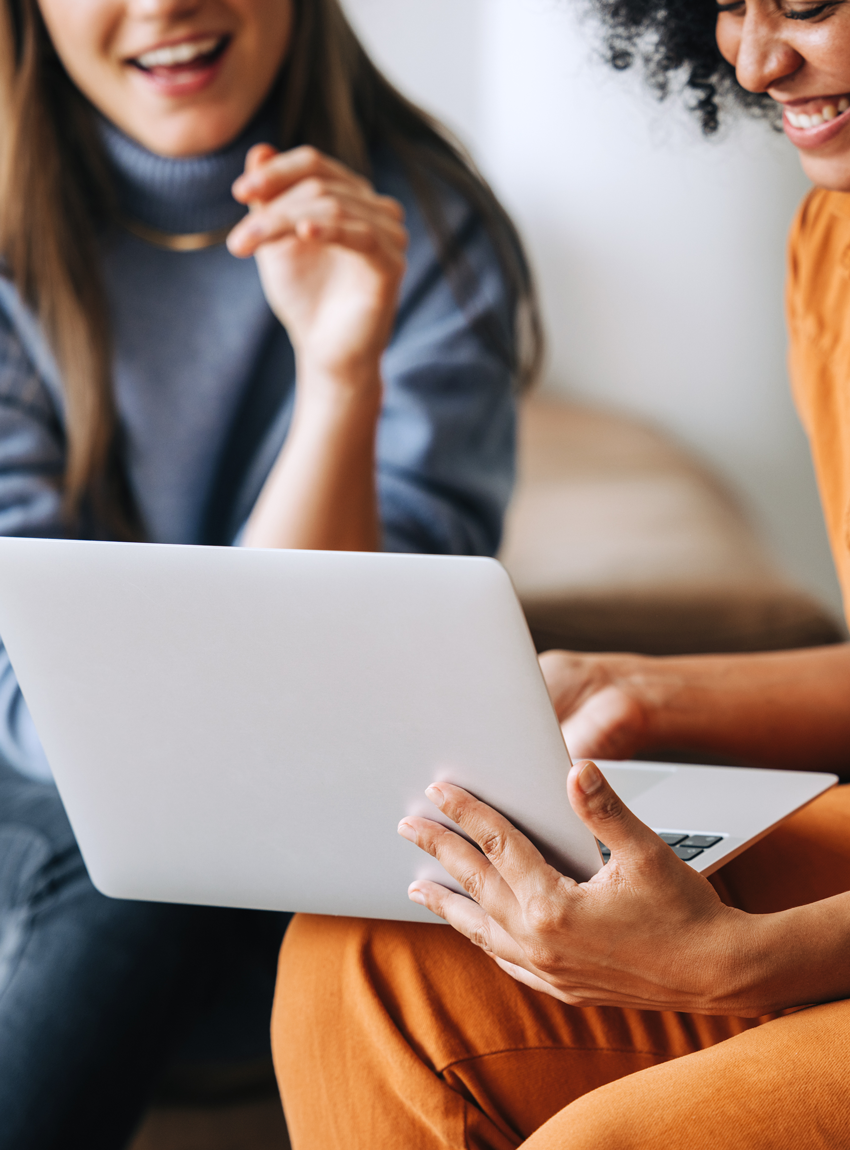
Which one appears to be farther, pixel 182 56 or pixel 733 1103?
pixel 182 56

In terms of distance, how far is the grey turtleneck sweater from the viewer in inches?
49.1

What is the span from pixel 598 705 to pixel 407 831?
0.26m

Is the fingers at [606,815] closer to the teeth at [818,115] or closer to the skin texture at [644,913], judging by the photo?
the skin texture at [644,913]

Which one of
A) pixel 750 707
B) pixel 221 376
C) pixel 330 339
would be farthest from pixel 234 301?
pixel 750 707

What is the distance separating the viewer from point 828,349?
87 cm

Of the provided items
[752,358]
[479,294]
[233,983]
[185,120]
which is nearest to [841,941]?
A: [233,983]

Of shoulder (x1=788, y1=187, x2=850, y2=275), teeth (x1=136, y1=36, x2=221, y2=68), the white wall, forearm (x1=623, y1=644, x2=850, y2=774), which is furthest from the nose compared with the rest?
the white wall

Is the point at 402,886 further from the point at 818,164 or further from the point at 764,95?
the point at 764,95

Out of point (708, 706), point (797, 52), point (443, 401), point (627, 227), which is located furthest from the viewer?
point (627, 227)

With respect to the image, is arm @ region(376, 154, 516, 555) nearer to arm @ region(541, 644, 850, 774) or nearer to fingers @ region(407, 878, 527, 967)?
arm @ region(541, 644, 850, 774)

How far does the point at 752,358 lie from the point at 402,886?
5.34 ft

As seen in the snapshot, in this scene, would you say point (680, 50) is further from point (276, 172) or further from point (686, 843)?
point (686, 843)

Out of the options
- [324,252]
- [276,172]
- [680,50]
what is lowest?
[324,252]

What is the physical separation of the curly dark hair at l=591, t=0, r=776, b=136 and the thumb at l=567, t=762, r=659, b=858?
0.65 metres
